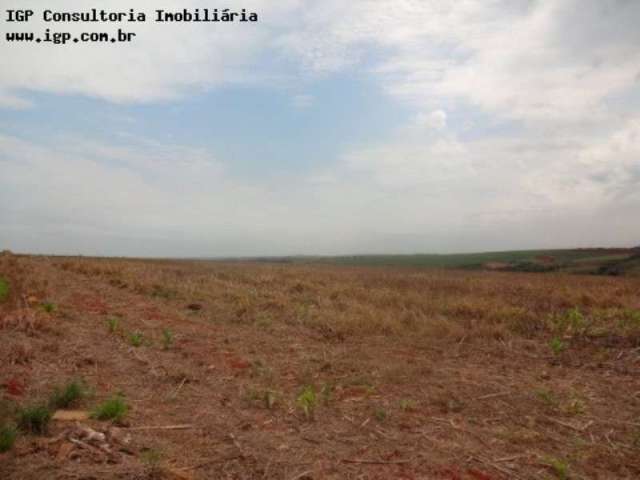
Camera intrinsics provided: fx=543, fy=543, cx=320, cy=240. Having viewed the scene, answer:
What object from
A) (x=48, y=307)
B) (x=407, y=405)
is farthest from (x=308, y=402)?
(x=48, y=307)

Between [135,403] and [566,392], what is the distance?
183 inches

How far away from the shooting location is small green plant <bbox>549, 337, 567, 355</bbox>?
7998mm

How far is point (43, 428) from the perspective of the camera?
4203 mm

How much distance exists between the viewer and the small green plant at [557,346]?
7998mm

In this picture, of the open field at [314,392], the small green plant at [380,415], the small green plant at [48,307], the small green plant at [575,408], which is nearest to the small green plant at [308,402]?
the open field at [314,392]

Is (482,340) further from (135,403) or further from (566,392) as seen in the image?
(135,403)

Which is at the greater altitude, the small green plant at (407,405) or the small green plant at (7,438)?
the small green plant at (7,438)

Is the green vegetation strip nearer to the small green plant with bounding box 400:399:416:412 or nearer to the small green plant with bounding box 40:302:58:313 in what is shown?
the small green plant with bounding box 40:302:58:313

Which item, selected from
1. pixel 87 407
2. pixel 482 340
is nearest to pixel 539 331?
pixel 482 340

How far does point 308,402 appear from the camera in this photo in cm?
541

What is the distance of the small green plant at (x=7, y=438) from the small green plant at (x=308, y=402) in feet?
7.82

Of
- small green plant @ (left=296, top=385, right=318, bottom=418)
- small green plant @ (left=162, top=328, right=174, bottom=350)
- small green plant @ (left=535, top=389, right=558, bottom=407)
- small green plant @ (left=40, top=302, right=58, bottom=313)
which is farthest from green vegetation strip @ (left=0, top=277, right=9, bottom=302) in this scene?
small green plant @ (left=535, top=389, right=558, bottom=407)

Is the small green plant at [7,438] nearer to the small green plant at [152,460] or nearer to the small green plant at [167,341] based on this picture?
the small green plant at [152,460]

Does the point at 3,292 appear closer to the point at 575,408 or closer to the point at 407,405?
the point at 407,405
